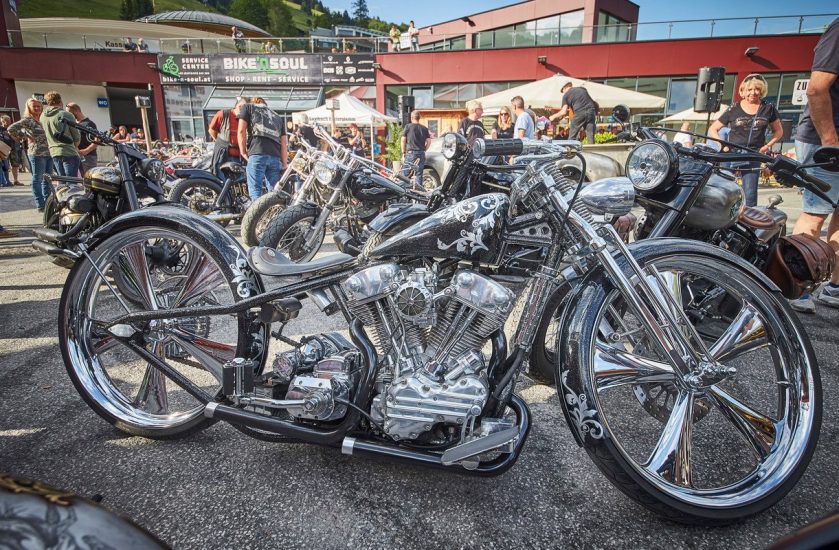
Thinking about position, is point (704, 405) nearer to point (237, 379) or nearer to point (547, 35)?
point (237, 379)

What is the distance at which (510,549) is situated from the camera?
1571mm

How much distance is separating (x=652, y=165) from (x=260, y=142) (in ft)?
18.3

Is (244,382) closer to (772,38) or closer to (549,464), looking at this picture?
(549,464)

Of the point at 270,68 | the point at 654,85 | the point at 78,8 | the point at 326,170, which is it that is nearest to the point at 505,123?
the point at 326,170

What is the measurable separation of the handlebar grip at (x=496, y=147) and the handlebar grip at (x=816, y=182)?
142 centimetres

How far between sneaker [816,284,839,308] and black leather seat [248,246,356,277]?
14.1ft

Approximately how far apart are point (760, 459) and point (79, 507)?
2.08m

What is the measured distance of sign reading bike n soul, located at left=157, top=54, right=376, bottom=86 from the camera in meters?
24.3

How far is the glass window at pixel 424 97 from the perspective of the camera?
23.7 metres

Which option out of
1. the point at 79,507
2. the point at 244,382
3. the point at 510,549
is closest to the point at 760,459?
the point at 510,549

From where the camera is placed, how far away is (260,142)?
6637 mm

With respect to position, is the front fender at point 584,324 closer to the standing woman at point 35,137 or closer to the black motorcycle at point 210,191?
the black motorcycle at point 210,191

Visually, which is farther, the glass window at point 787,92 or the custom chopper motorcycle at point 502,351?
the glass window at point 787,92

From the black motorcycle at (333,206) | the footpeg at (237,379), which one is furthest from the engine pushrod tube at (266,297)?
the black motorcycle at (333,206)
